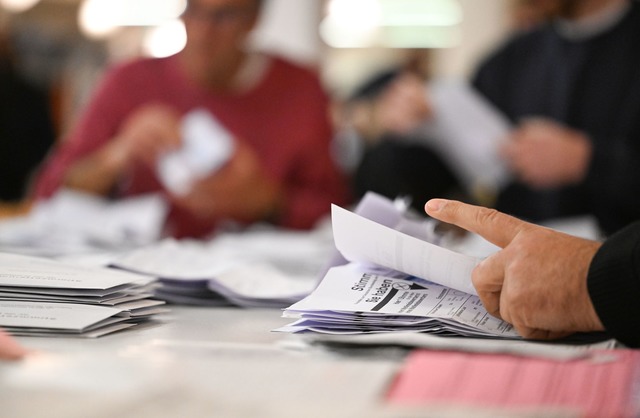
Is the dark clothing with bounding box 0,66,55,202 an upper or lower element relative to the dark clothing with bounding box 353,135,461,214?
upper

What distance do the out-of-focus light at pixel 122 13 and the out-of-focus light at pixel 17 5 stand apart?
0.39 m

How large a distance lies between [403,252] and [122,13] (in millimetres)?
5657

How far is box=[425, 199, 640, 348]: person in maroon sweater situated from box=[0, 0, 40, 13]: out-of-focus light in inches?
→ 207

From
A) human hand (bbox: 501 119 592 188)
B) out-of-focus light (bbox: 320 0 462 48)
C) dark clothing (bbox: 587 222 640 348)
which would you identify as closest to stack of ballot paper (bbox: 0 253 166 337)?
dark clothing (bbox: 587 222 640 348)


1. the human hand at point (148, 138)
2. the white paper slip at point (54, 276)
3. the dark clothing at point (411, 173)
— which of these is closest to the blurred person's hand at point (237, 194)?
the human hand at point (148, 138)

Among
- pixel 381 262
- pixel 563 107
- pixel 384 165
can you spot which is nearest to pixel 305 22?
pixel 384 165

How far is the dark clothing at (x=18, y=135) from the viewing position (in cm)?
404

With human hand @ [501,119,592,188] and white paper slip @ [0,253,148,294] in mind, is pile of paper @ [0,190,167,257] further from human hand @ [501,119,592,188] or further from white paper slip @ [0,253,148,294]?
human hand @ [501,119,592,188]

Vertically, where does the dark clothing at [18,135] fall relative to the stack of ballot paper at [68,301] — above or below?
above

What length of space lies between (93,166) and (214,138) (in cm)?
41

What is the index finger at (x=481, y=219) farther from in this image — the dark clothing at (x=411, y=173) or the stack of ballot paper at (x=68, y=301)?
the dark clothing at (x=411, y=173)

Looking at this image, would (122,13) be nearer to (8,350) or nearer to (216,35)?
(216,35)

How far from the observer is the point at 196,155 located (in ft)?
5.72

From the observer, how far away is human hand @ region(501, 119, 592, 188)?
1.91m
